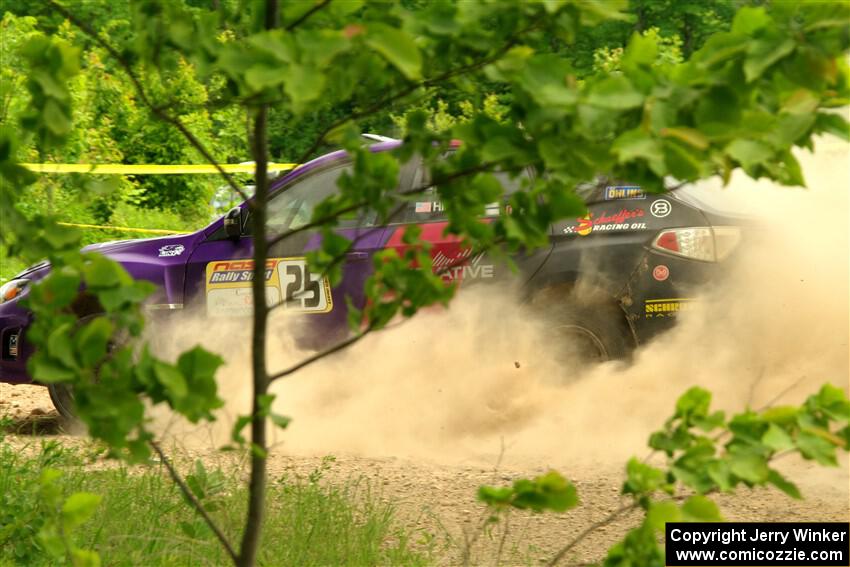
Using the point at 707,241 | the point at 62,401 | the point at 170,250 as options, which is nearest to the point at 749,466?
the point at 707,241

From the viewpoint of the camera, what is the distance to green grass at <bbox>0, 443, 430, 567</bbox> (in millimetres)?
4242

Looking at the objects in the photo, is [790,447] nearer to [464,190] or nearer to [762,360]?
[464,190]

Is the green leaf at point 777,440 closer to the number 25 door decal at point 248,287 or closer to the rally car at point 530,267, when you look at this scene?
the rally car at point 530,267

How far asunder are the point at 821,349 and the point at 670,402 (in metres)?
0.97

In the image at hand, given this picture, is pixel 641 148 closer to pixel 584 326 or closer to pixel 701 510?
pixel 701 510

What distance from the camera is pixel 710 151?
84.1 inches

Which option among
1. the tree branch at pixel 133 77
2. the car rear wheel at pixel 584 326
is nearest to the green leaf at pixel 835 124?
the tree branch at pixel 133 77

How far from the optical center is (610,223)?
7.33 m

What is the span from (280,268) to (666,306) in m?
2.48

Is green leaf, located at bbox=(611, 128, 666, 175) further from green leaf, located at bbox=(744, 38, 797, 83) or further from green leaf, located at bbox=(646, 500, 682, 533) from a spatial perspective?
green leaf, located at bbox=(646, 500, 682, 533)

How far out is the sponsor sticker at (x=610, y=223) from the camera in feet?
23.8

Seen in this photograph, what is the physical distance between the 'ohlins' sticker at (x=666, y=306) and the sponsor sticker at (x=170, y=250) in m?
3.18

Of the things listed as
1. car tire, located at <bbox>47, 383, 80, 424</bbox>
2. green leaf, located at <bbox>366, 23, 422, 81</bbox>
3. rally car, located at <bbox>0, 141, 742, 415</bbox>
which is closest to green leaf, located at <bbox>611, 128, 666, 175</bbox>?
green leaf, located at <bbox>366, 23, 422, 81</bbox>

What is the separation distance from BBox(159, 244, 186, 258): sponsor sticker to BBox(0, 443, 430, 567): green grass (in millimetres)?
2400
